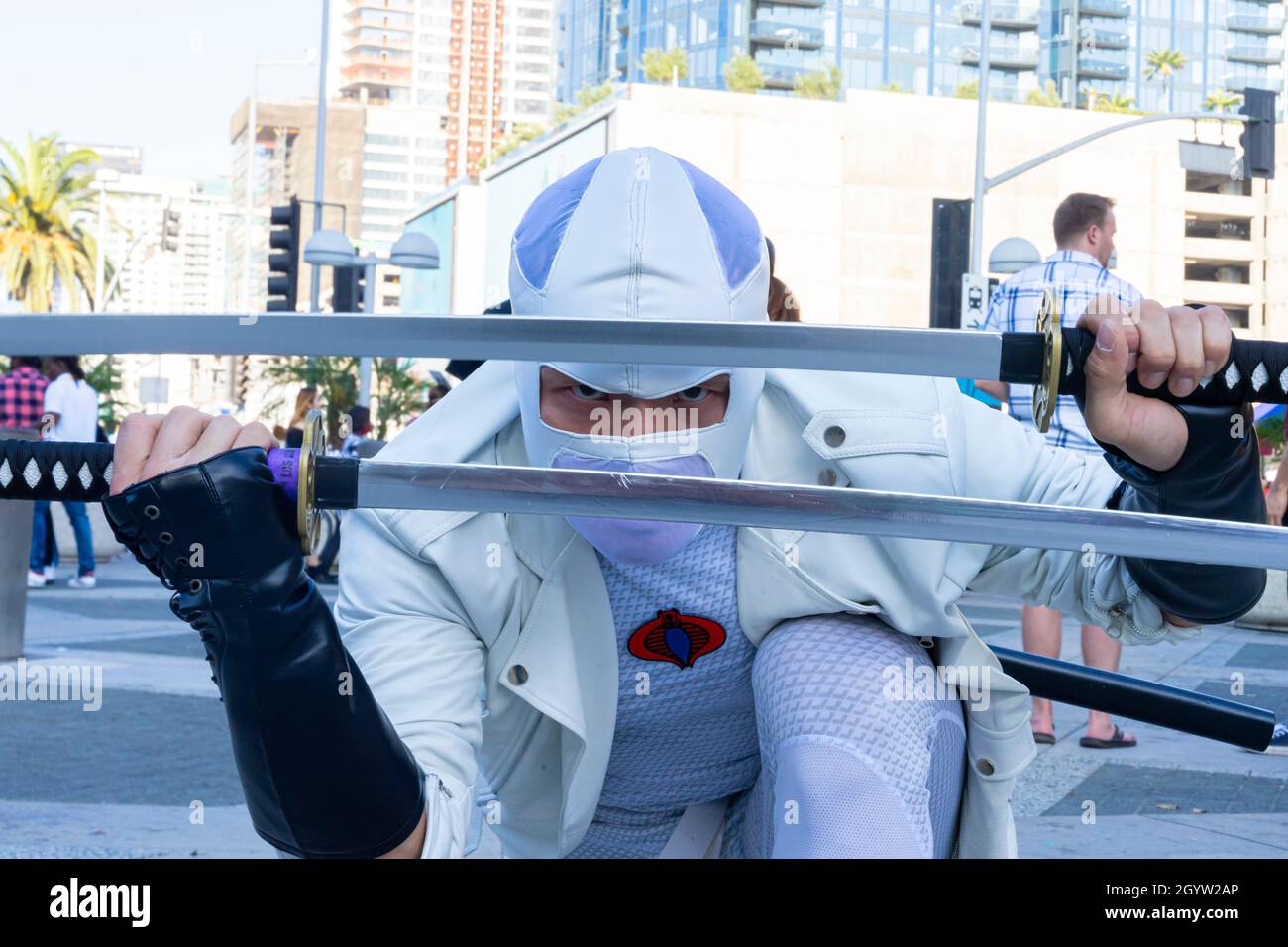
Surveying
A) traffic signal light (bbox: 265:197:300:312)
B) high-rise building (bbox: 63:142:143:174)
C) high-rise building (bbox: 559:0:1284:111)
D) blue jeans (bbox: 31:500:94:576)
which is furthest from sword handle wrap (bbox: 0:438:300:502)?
high-rise building (bbox: 63:142:143:174)

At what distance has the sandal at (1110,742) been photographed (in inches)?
205

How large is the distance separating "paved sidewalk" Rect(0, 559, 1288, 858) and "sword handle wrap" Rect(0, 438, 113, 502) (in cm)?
95

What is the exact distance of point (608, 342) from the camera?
1538mm

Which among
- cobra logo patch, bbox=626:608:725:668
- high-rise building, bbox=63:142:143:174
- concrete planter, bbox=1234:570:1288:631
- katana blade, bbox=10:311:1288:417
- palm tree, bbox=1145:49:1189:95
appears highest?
high-rise building, bbox=63:142:143:174

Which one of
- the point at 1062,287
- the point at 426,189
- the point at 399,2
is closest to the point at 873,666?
the point at 1062,287

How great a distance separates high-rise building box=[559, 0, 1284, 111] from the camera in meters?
86.1

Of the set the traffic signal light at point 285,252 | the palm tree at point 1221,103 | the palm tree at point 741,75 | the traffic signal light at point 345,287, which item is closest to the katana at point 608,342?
the traffic signal light at point 285,252

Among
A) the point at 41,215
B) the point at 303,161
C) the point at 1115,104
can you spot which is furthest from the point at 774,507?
the point at 303,161

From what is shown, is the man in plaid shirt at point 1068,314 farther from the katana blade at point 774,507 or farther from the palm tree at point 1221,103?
the palm tree at point 1221,103

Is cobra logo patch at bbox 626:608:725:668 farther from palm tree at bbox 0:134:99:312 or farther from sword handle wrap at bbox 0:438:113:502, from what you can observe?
palm tree at bbox 0:134:99:312

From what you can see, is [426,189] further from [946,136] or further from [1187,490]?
[1187,490]

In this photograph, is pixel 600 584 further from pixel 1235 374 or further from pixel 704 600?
pixel 1235 374

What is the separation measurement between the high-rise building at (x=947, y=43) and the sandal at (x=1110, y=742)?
70.5 metres

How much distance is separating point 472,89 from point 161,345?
606ft
